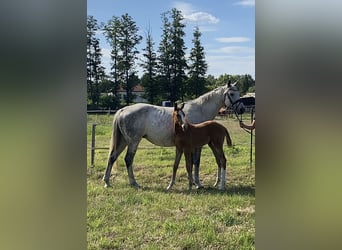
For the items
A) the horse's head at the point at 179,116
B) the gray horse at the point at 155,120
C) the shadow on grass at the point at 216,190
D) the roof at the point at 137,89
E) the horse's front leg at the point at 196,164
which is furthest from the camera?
the roof at the point at 137,89

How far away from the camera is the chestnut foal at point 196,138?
11.4 ft

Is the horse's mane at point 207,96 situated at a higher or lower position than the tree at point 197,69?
lower

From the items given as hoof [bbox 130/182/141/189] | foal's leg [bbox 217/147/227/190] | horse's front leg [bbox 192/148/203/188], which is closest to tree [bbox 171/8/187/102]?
horse's front leg [bbox 192/148/203/188]

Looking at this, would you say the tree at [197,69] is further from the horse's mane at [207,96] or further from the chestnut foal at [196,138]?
the chestnut foal at [196,138]

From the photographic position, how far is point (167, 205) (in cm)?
Answer: 281

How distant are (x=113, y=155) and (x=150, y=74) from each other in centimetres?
105

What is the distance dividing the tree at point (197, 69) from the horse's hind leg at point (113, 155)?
1.03m

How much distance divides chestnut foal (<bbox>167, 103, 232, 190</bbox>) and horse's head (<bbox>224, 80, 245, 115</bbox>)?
0.27 meters

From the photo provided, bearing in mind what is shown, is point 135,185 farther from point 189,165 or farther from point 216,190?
point 216,190

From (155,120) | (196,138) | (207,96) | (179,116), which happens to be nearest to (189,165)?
(196,138)

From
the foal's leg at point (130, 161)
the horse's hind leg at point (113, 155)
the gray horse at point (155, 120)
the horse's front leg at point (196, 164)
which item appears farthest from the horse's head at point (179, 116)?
the horse's hind leg at point (113, 155)

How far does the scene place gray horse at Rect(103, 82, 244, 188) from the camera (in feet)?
12.1
